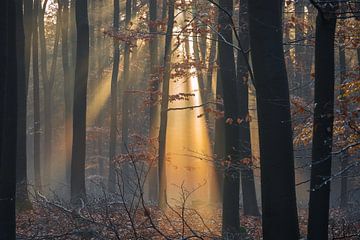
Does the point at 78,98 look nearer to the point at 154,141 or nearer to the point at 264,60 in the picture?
the point at 154,141

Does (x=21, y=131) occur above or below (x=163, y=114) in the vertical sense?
below

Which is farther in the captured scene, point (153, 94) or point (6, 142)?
point (153, 94)

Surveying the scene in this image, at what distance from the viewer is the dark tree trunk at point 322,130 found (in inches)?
290

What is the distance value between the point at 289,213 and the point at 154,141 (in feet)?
45.2

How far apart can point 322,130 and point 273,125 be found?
2.60ft

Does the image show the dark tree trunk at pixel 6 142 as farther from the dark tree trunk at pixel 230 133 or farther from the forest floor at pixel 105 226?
the dark tree trunk at pixel 230 133

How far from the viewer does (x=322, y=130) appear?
24.7 feet

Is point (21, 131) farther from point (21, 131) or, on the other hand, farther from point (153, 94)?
point (153, 94)

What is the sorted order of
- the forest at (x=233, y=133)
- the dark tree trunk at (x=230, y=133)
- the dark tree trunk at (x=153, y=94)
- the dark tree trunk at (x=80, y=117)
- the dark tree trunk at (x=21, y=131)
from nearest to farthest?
the forest at (x=233, y=133) < the dark tree trunk at (x=230, y=133) < the dark tree trunk at (x=21, y=131) < the dark tree trunk at (x=80, y=117) < the dark tree trunk at (x=153, y=94)

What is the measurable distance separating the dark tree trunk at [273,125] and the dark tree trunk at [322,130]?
0.39 m

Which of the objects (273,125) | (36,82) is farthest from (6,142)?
(36,82)

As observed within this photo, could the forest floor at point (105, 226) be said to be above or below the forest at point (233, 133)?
below

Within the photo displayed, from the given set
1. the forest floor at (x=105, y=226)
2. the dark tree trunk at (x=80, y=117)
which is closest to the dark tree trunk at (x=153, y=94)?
the forest floor at (x=105, y=226)

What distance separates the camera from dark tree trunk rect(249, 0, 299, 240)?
7.14m
